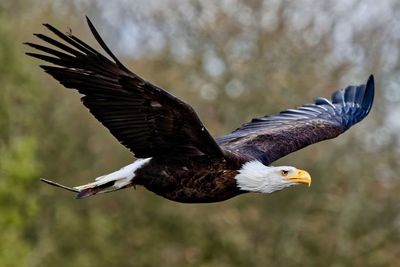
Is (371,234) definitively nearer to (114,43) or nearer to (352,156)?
(352,156)

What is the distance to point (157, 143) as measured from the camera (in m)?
11.2

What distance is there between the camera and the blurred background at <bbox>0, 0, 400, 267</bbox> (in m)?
25.0

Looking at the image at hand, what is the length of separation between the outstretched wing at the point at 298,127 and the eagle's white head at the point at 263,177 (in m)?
0.19

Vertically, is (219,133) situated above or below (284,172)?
above

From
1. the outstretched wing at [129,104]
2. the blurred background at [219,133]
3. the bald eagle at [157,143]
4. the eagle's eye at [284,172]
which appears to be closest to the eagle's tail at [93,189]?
the bald eagle at [157,143]

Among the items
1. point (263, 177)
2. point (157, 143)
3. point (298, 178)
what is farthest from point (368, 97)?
point (157, 143)

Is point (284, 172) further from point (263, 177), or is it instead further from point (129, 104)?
point (129, 104)

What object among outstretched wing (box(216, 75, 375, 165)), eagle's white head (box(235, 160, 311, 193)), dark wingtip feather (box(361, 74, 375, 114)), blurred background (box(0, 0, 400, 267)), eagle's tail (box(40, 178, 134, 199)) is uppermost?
blurred background (box(0, 0, 400, 267))

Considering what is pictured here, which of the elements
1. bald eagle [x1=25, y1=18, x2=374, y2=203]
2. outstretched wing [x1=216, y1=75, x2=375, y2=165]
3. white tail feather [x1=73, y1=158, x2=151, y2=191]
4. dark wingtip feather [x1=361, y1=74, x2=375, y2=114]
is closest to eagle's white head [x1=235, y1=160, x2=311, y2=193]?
bald eagle [x1=25, y1=18, x2=374, y2=203]

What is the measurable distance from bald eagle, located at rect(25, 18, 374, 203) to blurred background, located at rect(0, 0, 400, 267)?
12501 mm

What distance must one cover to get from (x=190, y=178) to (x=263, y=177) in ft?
2.13

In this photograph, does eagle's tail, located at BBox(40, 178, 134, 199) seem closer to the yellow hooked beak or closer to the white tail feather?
the white tail feather

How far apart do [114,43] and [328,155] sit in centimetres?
614

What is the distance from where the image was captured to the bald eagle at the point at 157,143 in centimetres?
1049
